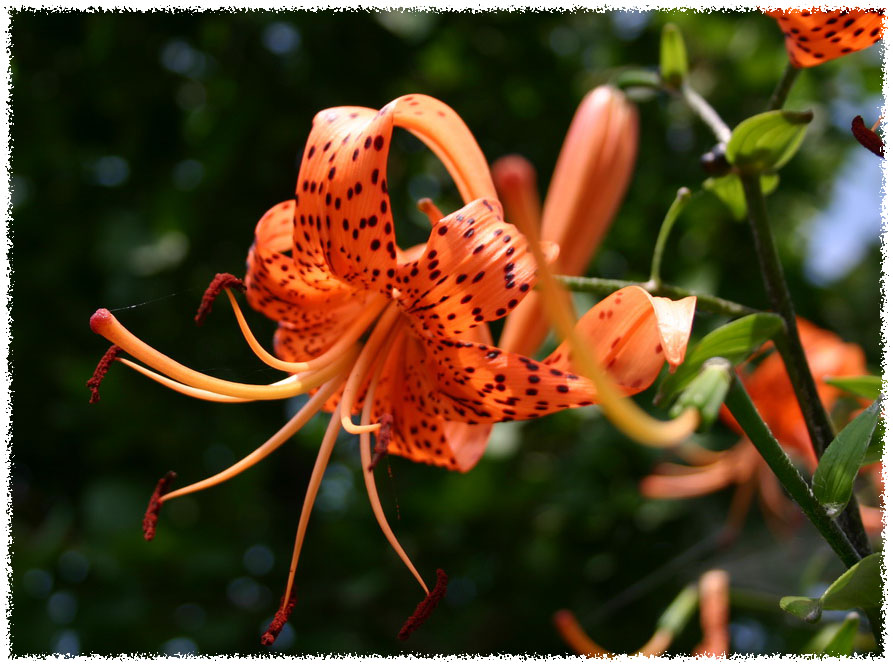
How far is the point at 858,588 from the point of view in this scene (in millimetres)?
669

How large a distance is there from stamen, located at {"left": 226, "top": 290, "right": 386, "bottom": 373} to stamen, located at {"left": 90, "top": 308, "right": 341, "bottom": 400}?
0.04 feet

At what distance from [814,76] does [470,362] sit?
72.9 inches

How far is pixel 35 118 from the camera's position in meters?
1.99

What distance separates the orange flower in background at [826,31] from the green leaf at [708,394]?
15.5 inches

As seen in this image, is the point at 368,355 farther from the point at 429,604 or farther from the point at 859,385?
the point at 859,385

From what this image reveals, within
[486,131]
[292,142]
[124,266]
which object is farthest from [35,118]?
[486,131]

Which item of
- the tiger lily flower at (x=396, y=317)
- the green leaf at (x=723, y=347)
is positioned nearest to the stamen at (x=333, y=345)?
the tiger lily flower at (x=396, y=317)

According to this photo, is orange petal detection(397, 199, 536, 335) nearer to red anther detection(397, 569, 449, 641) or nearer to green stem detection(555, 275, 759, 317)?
green stem detection(555, 275, 759, 317)

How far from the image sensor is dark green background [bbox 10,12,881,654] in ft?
6.10

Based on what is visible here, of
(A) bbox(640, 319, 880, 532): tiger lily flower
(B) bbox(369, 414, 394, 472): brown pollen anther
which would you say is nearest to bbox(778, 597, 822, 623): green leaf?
(B) bbox(369, 414, 394, 472): brown pollen anther

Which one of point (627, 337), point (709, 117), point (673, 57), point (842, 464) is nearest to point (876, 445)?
point (842, 464)

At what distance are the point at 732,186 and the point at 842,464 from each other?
391mm

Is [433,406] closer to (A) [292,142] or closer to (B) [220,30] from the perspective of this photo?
(A) [292,142]

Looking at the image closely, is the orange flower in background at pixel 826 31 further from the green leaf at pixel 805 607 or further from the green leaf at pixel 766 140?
the green leaf at pixel 805 607
